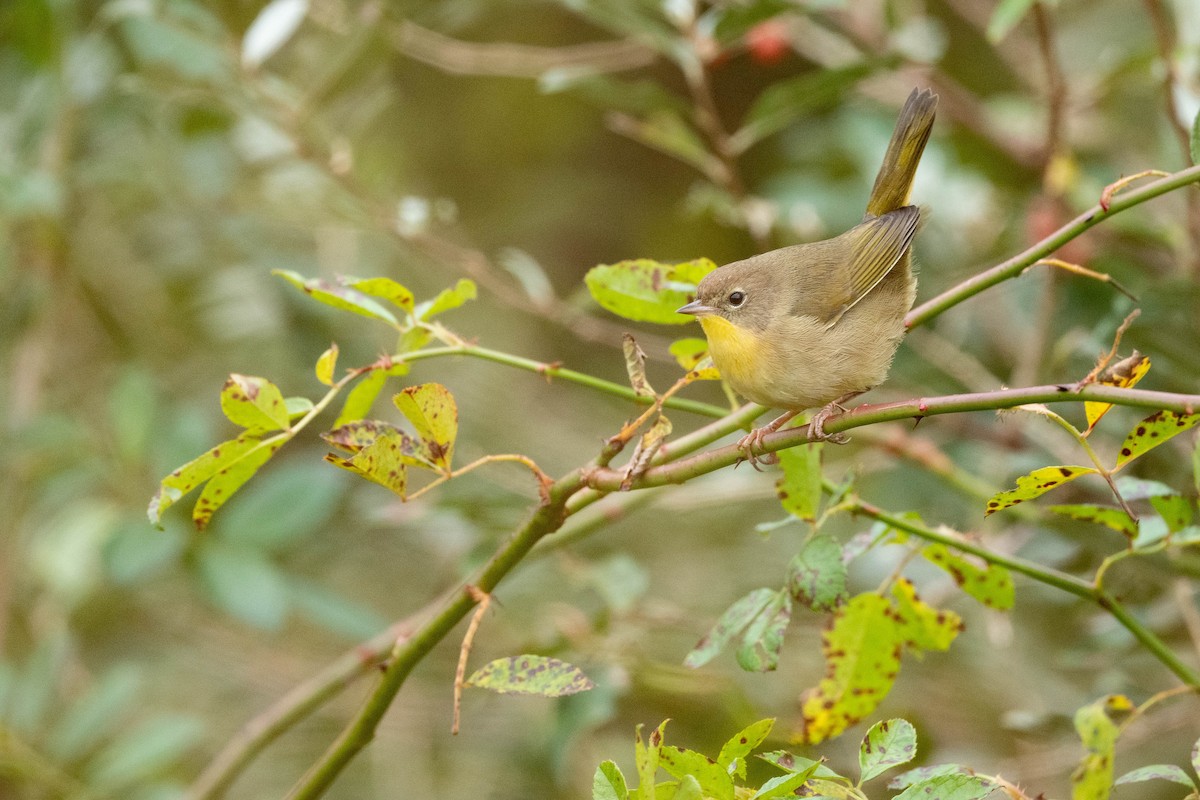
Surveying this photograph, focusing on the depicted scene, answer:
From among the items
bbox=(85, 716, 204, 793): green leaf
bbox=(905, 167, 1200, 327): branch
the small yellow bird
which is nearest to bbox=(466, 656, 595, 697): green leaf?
Answer: bbox=(905, 167, 1200, 327): branch

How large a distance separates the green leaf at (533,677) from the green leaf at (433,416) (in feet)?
0.66

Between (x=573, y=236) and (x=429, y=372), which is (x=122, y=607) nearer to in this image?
(x=429, y=372)

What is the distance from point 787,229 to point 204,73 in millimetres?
1479

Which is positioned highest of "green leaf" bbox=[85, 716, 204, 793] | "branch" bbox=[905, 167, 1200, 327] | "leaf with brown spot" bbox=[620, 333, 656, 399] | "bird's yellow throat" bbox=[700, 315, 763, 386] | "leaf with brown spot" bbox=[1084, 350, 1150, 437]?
"branch" bbox=[905, 167, 1200, 327]

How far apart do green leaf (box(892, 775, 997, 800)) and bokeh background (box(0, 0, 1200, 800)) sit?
953 millimetres

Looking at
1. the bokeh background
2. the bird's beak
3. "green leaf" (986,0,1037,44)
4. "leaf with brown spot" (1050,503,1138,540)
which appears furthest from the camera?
the bokeh background

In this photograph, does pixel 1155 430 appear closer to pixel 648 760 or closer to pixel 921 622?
pixel 921 622

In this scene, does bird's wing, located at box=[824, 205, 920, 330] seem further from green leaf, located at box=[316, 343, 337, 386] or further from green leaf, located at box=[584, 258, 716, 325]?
green leaf, located at box=[316, 343, 337, 386]

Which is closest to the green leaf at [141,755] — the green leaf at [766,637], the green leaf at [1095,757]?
the green leaf at [766,637]

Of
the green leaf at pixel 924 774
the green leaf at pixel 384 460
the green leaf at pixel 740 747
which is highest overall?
the green leaf at pixel 384 460

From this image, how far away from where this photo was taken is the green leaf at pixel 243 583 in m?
2.23

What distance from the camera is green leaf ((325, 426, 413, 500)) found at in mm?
1054

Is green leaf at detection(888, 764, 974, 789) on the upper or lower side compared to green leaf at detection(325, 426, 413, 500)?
lower

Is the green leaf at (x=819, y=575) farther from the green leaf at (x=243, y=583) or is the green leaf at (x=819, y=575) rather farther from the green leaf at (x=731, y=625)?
the green leaf at (x=243, y=583)
